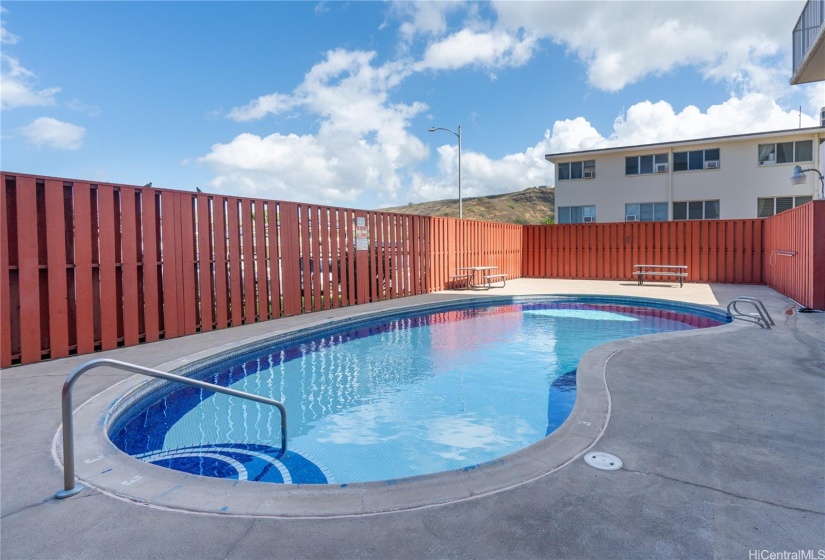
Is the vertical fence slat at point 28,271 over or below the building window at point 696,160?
below

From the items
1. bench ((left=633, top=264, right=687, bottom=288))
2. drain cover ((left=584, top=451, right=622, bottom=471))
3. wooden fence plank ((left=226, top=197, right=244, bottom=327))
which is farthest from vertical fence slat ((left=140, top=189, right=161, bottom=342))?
bench ((left=633, top=264, right=687, bottom=288))

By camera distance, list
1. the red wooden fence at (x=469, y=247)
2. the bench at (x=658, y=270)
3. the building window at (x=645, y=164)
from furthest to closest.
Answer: the building window at (x=645, y=164) → the bench at (x=658, y=270) → the red wooden fence at (x=469, y=247)

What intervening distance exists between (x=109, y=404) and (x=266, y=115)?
701 inches

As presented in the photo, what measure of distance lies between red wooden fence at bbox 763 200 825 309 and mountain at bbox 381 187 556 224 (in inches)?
2170

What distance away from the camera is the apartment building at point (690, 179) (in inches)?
698

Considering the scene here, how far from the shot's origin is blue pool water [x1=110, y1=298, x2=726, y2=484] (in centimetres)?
363

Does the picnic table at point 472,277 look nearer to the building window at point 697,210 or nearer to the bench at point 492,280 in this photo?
the bench at point 492,280

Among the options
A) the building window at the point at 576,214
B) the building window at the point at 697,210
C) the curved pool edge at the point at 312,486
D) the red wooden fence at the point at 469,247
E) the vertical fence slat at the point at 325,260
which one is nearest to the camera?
the curved pool edge at the point at 312,486

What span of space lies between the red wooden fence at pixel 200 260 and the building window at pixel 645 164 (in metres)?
6.14

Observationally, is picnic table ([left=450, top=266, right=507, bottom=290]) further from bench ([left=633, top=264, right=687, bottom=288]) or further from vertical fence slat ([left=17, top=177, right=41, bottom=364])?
vertical fence slat ([left=17, top=177, right=41, bottom=364])

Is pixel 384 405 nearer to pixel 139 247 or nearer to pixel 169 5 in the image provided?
pixel 139 247

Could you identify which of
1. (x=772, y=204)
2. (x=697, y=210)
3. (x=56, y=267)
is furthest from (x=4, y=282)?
(x=772, y=204)

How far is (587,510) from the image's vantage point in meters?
A: 2.12

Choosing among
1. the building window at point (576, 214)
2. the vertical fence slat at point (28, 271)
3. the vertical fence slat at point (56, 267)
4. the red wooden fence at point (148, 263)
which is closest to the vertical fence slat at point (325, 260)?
the red wooden fence at point (148, 263)
